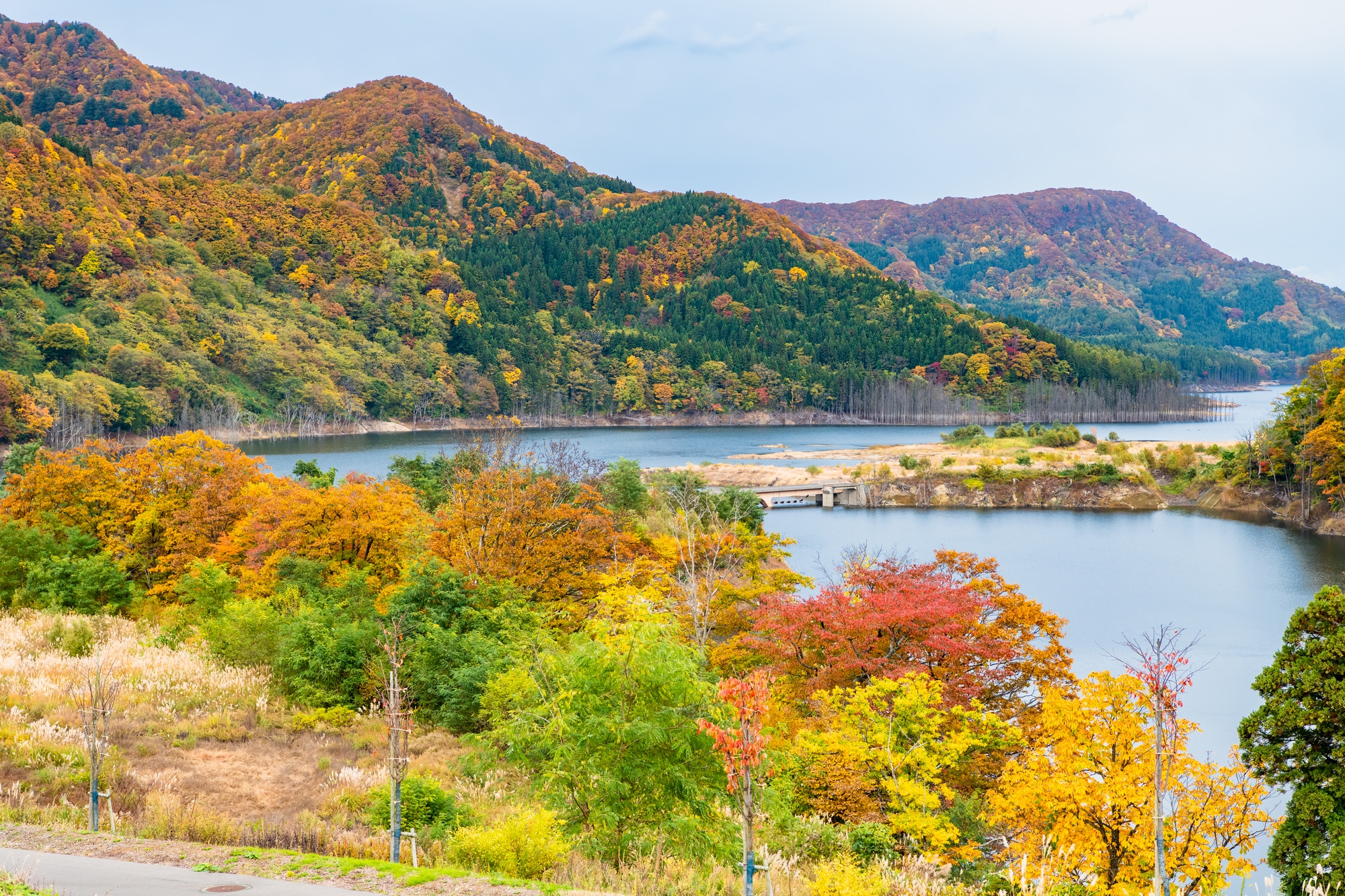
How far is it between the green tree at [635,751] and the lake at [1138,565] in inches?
580

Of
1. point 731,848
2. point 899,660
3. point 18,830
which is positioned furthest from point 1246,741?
point 18,830

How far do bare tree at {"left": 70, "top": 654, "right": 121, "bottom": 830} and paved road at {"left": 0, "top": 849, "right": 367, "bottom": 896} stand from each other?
4.36 ft

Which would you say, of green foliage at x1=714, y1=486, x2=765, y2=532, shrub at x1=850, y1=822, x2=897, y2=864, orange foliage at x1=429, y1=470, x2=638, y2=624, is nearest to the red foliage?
shrub at x1=850, y1=822, x2=897, y2=864

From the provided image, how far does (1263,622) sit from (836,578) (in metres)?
15.3

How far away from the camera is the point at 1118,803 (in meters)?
9.89

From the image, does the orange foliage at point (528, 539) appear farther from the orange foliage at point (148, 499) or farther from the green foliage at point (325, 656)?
the orange foliage at point (148, 499)

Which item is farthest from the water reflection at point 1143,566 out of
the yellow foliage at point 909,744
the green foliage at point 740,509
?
the yellow foliage at point 909,744

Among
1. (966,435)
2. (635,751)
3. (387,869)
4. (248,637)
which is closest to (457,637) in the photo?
(248,637)

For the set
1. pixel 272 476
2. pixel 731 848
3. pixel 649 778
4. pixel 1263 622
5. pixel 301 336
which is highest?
pixel 301 336

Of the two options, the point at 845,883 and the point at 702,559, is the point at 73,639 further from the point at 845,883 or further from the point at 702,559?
the point at 845,883

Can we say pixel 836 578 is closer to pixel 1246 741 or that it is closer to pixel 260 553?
pixel 260 553

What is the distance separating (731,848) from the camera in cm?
976

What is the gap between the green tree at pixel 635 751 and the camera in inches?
378

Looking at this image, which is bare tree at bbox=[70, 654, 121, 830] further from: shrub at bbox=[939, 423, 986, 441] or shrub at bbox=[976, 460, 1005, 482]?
shrub at bbox=[939, 423, 986, 441]
